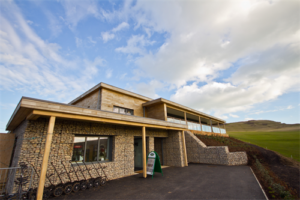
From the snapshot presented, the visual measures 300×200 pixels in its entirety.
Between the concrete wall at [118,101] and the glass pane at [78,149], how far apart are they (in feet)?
13.4

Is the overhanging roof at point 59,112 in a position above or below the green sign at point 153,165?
above

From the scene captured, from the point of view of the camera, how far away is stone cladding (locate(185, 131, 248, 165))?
1222 cm

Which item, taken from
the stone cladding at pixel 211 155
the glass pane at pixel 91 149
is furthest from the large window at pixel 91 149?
the stone cladding at pixel 211 155

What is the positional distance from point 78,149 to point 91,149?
0.77 metres

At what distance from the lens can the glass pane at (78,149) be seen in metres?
7.34

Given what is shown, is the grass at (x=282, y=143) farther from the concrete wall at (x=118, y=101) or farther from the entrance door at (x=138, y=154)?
the concrete wall at (x=118, y=101)

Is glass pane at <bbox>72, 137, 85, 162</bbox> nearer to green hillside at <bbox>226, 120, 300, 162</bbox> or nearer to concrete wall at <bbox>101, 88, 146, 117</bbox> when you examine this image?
concrete wall at <bbox>101, 88, 146, 117</bbox>

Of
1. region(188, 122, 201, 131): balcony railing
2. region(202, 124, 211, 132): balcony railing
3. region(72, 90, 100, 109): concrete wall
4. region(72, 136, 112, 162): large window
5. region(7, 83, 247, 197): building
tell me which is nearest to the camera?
region(7, 83, 247, 197): building

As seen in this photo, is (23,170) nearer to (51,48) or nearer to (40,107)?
(40,107)

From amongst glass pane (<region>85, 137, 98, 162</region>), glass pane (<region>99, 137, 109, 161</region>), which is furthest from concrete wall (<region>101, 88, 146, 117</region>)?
glass pane (<region>85, 137, 98, 162</region>)

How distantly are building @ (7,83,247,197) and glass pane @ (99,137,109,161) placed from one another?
6 centimetres

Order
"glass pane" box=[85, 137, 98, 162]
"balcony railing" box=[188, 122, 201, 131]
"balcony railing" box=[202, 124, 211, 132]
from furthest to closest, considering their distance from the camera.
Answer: "balcony railing" box=[202, 124, 211, 132], "balcony railing" box=[188, 122, 201, 131], "glass pane" box=[85, 137, 98, 162]

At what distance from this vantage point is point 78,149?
7.52 metres

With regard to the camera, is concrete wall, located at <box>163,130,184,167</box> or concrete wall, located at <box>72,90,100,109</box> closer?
concrete wall, located at <box>72,90,100,109</box>
